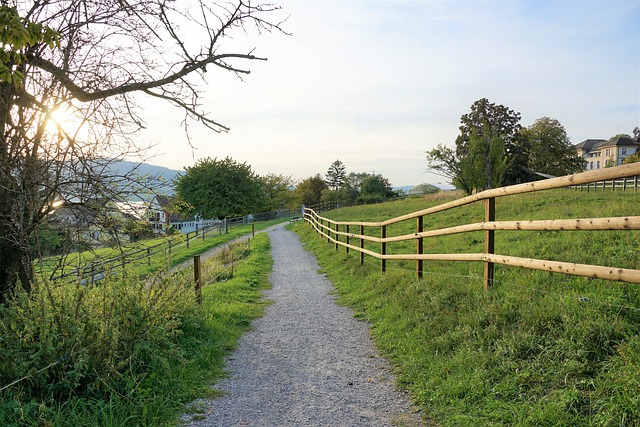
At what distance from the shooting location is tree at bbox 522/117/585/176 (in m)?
53.2

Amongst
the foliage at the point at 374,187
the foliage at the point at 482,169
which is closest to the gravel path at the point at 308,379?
the foliage at the point at 482,169

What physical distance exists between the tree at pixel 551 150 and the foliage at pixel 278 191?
35135 mm

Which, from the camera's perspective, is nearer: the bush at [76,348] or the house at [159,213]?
the bush at [76,348]

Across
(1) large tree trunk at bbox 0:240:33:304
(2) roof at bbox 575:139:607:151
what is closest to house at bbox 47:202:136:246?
(1) large tree trunk at bbox 0:240:33:304

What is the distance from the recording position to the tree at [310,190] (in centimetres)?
7888

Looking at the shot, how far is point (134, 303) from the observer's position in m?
4.31

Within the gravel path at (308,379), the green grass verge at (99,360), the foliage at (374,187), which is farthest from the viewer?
the foliage at (374,187)

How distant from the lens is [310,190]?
80.4 m

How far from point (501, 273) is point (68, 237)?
188 inches

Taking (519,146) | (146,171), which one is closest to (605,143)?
(519,146)

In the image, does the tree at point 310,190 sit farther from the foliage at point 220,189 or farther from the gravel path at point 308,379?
the gravel path at point 308,379

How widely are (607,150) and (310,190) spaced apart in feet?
174

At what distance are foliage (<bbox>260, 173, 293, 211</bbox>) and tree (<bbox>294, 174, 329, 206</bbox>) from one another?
15.5ft

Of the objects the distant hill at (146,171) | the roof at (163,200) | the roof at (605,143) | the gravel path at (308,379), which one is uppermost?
the roof at (605,143)
